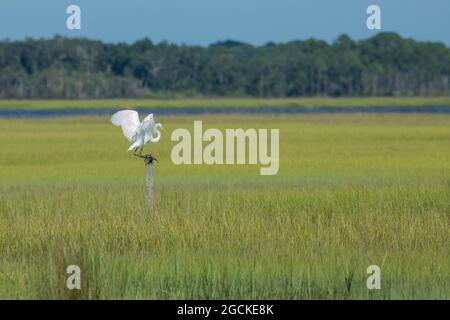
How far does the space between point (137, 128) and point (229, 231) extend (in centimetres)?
175

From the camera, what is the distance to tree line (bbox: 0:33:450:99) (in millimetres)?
118188

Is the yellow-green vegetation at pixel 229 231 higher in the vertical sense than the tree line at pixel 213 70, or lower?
Result: lower

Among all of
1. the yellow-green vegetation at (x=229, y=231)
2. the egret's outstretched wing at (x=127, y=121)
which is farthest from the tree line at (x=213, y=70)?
the egret's outstretched wing at (x=127, y=121)

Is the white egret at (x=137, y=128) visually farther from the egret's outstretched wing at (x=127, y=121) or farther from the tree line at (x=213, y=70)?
the tree line at (x=213, y=70)

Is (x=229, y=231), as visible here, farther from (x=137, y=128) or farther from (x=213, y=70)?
(x=213, y=70)

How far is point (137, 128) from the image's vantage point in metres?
13.6

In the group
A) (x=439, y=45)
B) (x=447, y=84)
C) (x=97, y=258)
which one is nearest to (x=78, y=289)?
(x=97, y=258)

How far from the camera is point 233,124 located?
46625 mm

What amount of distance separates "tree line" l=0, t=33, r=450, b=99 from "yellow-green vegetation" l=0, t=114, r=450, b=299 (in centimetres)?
9472

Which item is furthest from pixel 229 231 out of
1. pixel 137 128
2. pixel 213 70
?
pixel 213 70

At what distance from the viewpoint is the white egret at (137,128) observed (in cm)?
1327

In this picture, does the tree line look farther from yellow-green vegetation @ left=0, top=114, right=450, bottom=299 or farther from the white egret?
the white egret

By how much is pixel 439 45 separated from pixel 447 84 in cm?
1408

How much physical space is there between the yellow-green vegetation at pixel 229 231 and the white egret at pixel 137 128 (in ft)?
3.14
